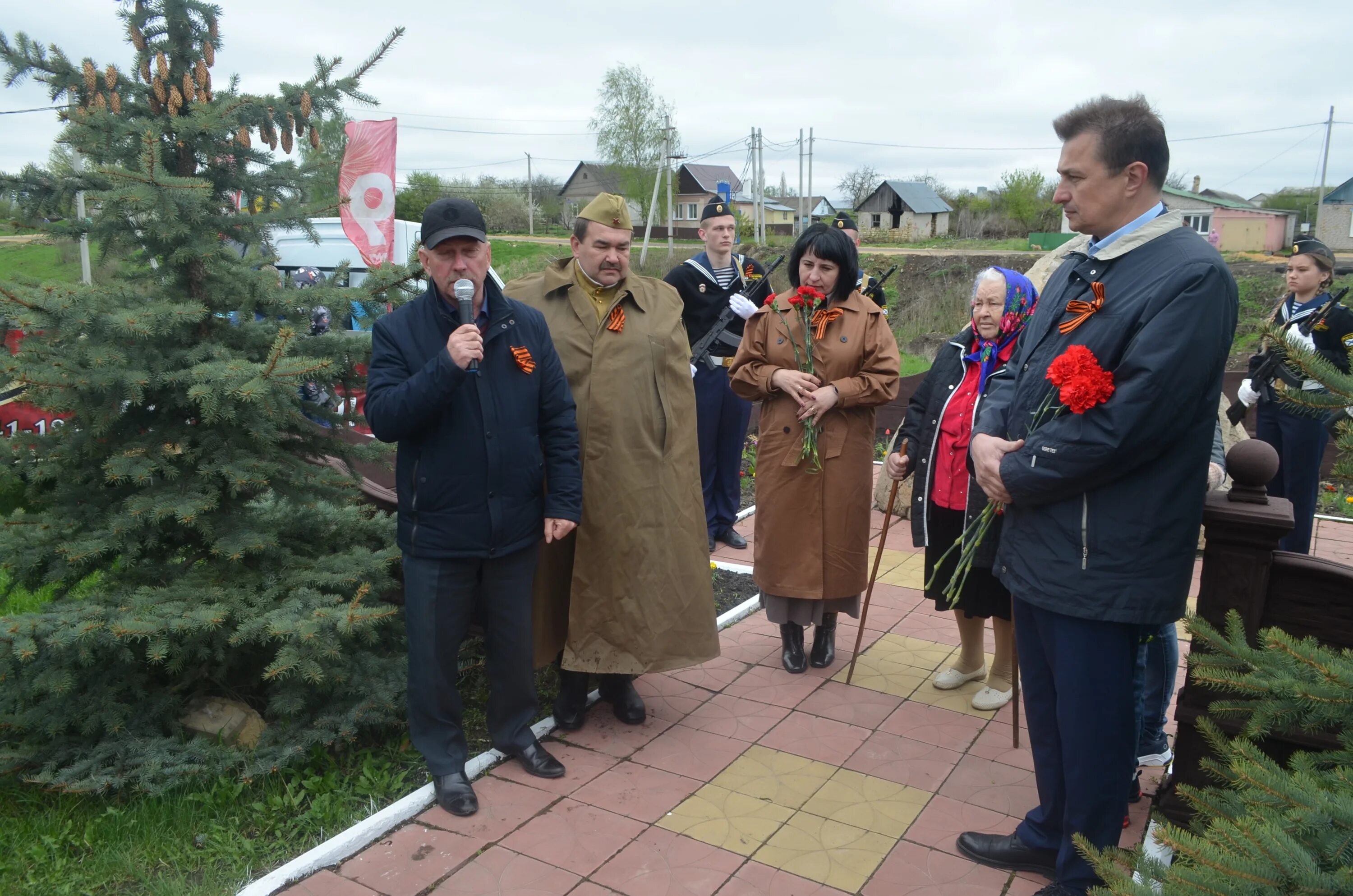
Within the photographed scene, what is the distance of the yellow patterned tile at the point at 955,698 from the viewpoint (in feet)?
13.5

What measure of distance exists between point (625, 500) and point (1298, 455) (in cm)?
433

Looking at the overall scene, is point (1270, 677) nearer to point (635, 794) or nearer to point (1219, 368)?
point (1219, 368)

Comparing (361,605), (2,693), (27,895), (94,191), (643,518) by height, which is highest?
(94,191)

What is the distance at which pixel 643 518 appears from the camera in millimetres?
3787

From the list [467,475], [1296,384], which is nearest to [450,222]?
[467,475]

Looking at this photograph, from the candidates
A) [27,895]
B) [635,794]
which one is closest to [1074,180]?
[635,794]

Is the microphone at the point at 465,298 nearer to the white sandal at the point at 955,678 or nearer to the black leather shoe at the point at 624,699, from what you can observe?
the black leather shoe at the point at 624,699

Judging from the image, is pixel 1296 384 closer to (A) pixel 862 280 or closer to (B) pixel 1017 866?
(A) pixel 862 280

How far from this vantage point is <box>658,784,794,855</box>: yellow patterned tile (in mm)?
3154

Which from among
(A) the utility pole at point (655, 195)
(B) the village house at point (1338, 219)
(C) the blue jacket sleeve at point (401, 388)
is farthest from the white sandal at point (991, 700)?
(B) the village house at point (1338, 219)

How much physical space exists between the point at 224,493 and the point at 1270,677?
3.32 meters

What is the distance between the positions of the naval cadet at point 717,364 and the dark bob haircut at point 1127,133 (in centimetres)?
373

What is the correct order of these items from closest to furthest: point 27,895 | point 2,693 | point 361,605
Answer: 1. point 27,895
2. point 2,693
3. point 361,605

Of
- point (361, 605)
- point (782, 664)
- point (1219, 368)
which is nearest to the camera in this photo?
point (1219, 368)
